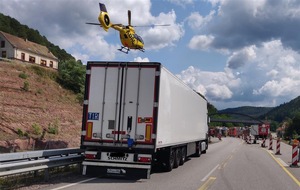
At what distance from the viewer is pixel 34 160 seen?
37.2ft

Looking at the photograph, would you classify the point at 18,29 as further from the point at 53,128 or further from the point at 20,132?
the point at 20,132

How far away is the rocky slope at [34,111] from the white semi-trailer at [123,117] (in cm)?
1394

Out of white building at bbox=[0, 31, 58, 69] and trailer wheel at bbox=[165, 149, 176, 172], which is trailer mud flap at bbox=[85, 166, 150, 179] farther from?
white building at bbox=[0, 31, 58, 69]

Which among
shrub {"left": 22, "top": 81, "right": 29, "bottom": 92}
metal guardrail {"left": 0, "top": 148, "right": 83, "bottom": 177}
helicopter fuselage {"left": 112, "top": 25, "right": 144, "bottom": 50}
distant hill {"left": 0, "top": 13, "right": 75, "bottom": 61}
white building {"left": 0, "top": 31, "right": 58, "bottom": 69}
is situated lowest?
metal guardrail {"left": 0, "top": 148, "right": 83, "bottom": 177}

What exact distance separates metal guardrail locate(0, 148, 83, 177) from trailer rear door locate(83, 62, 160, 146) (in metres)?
0.88

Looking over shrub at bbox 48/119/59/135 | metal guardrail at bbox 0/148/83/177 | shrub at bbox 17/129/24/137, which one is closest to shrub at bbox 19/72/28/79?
shrub at bbox 48/119/59/135

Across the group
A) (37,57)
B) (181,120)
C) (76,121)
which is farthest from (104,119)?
(37,57)

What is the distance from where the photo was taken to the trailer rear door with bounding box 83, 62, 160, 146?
13.5m

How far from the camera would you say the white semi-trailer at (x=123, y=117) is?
13.3 m

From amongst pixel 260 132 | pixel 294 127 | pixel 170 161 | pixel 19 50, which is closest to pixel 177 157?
pixel 170 161

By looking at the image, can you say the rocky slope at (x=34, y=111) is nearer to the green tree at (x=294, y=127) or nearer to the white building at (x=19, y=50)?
the white building at (x=19, y=50)

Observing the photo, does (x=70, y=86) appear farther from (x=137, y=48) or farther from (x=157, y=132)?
(x=157, y=132)

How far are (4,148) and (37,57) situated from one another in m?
60.5

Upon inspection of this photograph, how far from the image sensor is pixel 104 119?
13.8 meters
